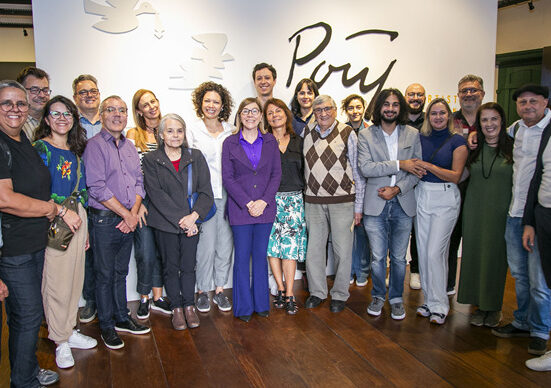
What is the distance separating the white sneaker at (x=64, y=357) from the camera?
8.89 ft

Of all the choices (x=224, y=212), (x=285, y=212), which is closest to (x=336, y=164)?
(x=285, y=212)

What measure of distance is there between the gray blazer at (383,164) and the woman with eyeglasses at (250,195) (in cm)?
72

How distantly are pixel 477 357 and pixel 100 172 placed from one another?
9.31 feet

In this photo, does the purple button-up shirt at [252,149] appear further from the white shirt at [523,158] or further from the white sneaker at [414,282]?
the white sneaker at [414,282]

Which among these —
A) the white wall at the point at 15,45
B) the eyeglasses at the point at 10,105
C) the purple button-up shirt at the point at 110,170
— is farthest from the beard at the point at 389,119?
the white wall at the point at 15,45

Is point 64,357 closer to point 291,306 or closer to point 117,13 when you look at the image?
point 291,306

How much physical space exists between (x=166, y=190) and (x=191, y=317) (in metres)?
1.02

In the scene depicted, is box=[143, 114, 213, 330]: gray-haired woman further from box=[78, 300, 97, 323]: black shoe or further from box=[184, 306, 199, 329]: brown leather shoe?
box=[78, 300, 97, 323]: black shoe

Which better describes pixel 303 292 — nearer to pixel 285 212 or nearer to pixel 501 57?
pixel 285 212

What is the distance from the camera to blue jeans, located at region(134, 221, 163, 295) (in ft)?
11.1

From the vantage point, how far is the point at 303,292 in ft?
13.2

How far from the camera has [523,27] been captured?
7211 mm

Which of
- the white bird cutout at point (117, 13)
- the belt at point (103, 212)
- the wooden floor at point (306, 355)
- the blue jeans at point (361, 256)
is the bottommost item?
the wooden floor at point (306, 355)

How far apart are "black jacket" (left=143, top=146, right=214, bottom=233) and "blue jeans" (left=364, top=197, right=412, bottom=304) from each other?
4.62ft
